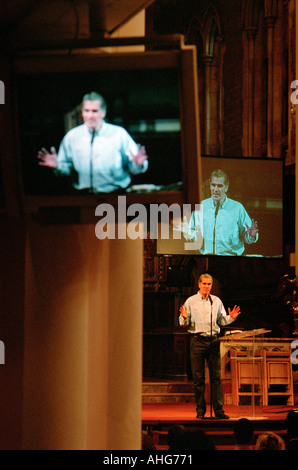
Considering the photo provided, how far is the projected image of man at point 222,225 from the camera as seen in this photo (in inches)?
398

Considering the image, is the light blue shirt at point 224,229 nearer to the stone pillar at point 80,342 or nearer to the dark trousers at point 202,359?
the dark trousers at point 202,359

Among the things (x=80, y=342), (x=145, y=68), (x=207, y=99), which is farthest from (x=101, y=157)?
(x=207, y=99)

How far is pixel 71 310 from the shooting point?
2.79 metres

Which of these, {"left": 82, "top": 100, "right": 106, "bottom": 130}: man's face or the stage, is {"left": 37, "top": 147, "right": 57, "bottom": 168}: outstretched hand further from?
the stage

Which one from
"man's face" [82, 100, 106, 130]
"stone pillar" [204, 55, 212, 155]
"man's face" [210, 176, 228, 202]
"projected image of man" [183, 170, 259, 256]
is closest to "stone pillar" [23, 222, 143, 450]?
"man's face" [82, 100, 106, 130]

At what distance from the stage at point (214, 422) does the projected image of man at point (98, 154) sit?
193 inches

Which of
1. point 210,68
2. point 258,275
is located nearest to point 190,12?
point 210,68

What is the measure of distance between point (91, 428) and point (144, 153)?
108 cm

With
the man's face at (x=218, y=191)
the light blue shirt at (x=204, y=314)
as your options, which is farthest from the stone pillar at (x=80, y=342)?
the man's face at (x=218, y=191)

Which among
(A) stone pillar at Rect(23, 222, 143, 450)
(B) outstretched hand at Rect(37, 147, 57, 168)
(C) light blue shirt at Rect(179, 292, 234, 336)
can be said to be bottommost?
(C) light blue shirt at Rect(179, 292, 234, 336)

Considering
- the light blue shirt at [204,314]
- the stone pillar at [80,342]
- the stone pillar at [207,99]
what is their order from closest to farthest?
the stone pillar at [80,342] → the light blue shirt at [204,314] → the stone pillar at [207,99]

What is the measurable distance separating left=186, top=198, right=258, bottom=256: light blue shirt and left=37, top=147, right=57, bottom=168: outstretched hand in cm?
747

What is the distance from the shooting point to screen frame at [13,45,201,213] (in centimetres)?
242
